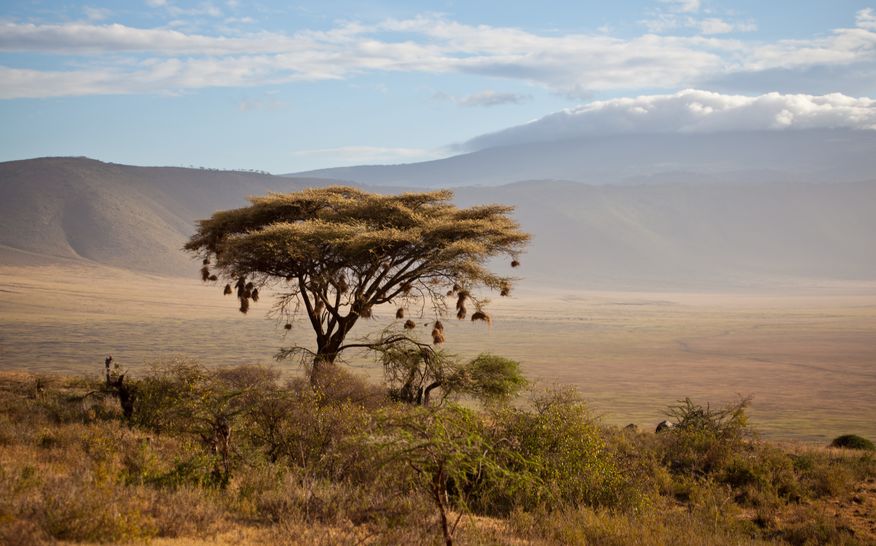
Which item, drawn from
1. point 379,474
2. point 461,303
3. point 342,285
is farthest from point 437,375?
point 379,474

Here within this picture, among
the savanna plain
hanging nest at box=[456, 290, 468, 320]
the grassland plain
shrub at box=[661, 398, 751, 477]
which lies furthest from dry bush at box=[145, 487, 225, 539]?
the grassland plain

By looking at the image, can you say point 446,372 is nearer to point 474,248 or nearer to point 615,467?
point 474,248

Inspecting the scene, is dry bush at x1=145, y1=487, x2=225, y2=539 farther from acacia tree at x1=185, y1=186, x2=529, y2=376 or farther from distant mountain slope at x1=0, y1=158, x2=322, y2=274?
distant mountain slope at x1=0, y1=158, x2=322, y2=274

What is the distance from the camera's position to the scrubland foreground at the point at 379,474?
27.9ft

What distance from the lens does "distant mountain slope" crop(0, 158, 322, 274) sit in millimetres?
149625

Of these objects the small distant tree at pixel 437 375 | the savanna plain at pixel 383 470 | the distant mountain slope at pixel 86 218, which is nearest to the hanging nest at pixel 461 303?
the small distant tree at pixel 437 375

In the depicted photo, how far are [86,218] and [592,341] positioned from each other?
4784 inches

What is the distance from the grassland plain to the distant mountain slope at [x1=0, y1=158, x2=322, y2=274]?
13.7 metres

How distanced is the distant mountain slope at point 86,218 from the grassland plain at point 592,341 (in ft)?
45.0

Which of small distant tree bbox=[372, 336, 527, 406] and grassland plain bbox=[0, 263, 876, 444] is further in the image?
grassland plain bbox=[0, 263, 876, 444]

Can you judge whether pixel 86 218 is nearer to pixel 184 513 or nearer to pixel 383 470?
pixel 383 470

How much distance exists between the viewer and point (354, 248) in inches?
847

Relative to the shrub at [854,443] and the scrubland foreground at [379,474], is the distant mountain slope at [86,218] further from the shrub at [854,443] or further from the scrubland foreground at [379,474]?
the scrubland foreground at [379,474]

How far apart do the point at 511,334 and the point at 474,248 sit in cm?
6758
